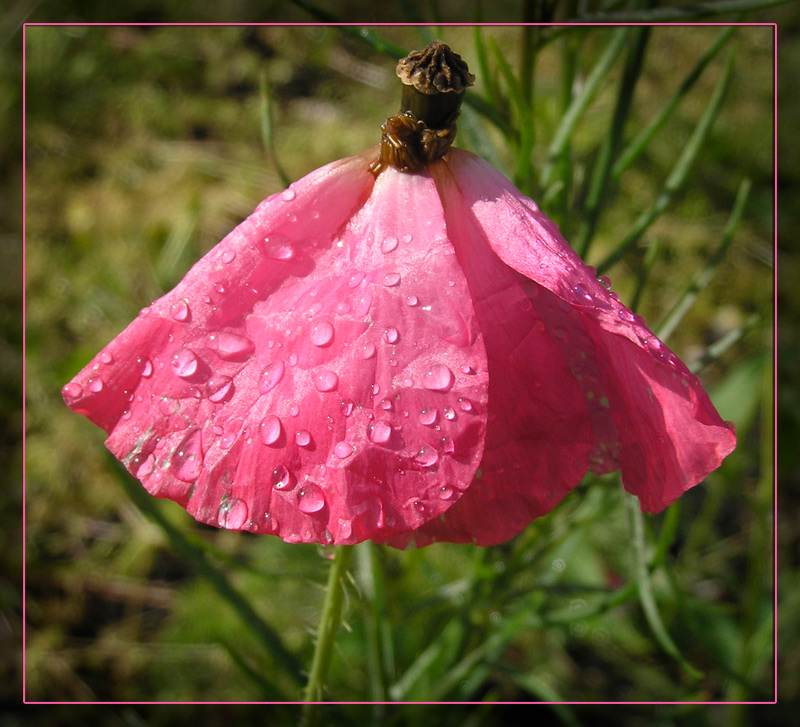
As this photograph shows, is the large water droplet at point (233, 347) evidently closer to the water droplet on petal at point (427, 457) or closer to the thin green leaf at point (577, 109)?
the water droplet on petal at point (427, 457)

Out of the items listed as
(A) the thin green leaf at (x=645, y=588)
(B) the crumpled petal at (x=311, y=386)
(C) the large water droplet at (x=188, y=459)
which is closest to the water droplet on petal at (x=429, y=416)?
(B) the crumpled petal at (x=311, y=386)

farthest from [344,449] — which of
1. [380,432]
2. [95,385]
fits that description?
[95,385]

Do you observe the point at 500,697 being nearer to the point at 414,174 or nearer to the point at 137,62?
the point at 414,174

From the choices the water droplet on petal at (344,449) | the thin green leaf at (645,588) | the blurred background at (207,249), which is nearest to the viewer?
the water droplet on petal at (344,449)

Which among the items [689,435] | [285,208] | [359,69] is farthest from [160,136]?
[689,435]

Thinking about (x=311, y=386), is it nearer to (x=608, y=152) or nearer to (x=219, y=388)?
(x=219, y=388)

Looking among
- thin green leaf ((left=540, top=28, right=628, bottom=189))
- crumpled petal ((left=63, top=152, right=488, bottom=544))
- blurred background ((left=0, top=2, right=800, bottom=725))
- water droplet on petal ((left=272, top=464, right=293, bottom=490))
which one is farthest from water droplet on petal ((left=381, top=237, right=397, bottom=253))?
blurred background ((left=0, top=2, right=800, bottom=725))
